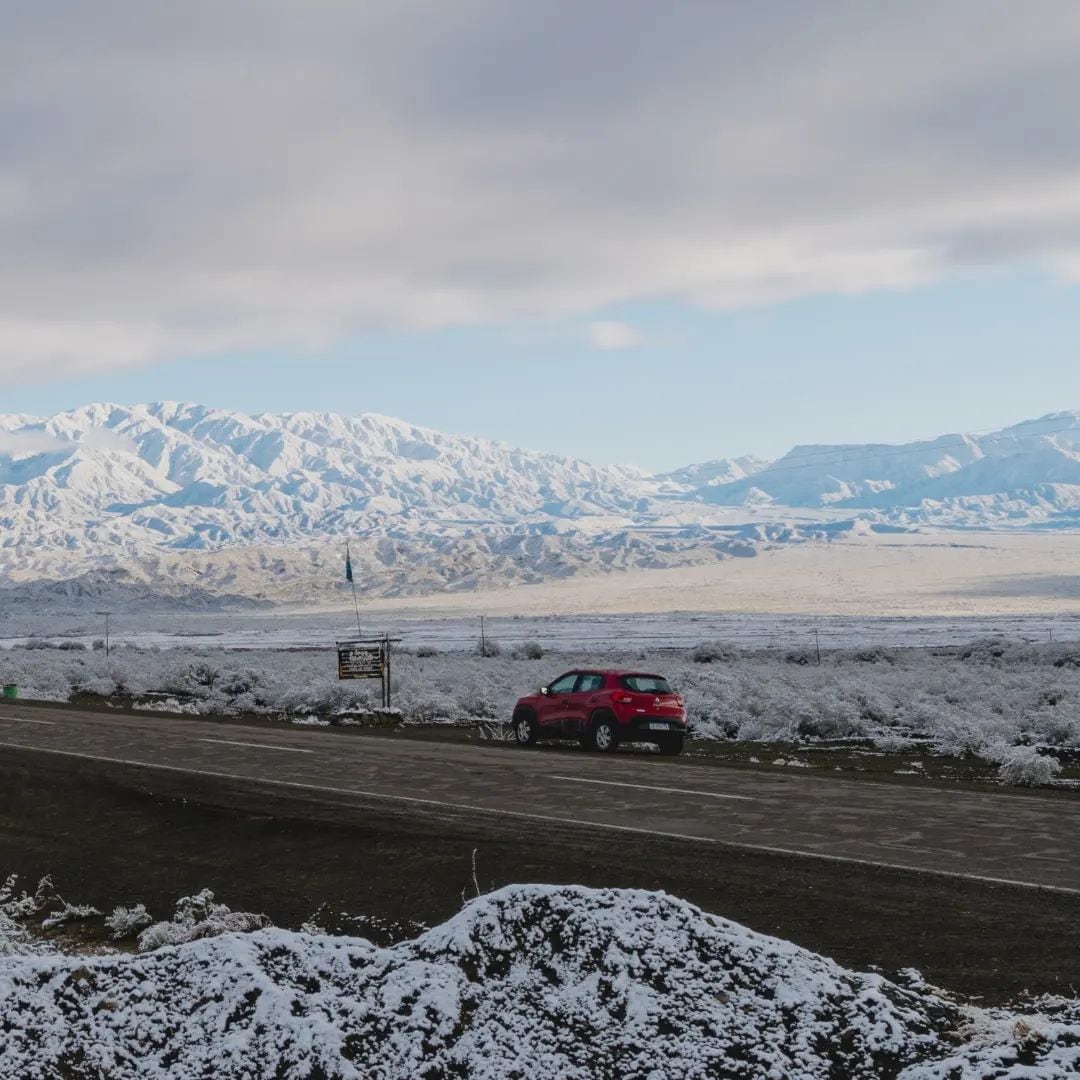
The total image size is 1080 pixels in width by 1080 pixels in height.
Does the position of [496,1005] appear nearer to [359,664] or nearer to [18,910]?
[18,910]

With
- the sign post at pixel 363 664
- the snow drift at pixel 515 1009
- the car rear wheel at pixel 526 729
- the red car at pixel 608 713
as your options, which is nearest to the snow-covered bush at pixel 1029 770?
the red car at pixel 608 713

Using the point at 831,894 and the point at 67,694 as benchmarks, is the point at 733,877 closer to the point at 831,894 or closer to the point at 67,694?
the point at 831,894

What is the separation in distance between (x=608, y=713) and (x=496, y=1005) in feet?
53.8

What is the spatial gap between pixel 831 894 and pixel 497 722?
20.0m

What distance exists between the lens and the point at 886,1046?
5848 millimetres

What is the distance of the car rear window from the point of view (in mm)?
22906

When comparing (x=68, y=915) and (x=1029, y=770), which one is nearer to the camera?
(x=68, y=915)

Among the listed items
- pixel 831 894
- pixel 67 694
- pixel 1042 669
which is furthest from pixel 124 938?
pixel 1042 669

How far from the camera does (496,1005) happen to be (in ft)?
20.6

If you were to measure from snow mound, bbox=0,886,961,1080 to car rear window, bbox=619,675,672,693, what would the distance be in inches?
623

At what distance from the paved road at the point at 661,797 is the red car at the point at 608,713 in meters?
1.15

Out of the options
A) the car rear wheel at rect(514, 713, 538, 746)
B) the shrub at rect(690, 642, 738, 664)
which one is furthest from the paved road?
the shrub at rect(690, 642, 738, 664)

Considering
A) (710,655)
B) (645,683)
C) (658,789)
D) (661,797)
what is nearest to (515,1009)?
(661,797)

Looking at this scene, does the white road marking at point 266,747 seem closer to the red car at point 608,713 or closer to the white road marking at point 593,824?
the white road marking at point 593,824
